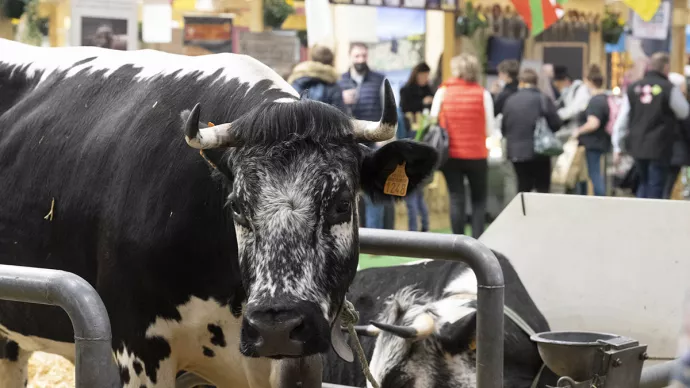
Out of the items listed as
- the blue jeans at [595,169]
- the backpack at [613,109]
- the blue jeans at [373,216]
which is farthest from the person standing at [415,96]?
the backpack at [613,109]

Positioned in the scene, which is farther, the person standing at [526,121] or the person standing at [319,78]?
the person standing at [526,121]

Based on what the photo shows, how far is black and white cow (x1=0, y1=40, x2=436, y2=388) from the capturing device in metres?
2.80

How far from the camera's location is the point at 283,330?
8.61ft

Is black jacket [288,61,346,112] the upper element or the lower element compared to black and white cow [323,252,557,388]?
upper

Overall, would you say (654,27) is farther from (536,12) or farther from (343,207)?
(343,207)

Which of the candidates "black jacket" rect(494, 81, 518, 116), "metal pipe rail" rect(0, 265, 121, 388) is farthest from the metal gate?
"black jacket" rect(494, 81, 518, 116)

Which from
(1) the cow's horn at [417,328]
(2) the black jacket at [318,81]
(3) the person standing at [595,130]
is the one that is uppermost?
(2) the black jacket at [318,81]

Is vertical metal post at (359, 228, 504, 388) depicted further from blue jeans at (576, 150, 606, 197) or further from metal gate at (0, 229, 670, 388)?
blue jeans at (576, 150, 606, 197)

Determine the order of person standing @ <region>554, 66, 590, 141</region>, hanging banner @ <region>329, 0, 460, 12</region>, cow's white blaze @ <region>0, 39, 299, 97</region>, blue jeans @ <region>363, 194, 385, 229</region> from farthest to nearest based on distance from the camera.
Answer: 1. person standing @ <region>554, 66, 590, 141</region>
2. hanging banner @ <region>329, 0, 460, 12</region>
3. blue jeans @ <region>363, 194, 385, 229</region>
4. cow's white blaze @ <region>0, 39, 299, 97</region>

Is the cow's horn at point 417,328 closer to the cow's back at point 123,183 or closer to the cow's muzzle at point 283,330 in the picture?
the cow's back at point 123,183

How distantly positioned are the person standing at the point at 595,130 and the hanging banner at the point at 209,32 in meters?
4.17

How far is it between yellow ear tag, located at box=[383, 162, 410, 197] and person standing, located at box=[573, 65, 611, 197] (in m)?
9.45

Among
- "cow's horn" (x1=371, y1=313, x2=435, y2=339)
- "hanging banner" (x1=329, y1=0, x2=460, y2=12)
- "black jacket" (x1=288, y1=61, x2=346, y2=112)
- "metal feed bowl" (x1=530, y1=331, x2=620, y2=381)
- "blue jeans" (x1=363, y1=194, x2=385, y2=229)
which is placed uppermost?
"hanging banner" (x1=329, y1=0, x2=460, y2=12)

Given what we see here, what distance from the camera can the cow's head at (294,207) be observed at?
2682 millimetres
